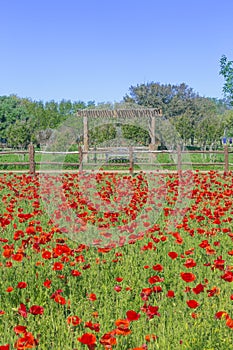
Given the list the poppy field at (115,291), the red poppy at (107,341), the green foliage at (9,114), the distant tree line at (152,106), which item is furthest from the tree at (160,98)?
the red poppy at (107,341)

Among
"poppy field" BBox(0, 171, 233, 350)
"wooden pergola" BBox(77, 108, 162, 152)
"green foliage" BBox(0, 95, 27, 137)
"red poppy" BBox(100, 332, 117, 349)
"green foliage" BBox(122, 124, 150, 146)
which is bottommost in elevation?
"poppy field" BBox(0, 171, 233, 350)

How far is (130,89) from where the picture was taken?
62219mm

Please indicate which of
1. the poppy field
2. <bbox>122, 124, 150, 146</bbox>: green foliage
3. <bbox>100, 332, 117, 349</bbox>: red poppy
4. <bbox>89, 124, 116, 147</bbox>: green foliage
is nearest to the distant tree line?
<bbox>122, 124, 150, 146</bbox>: green foliage

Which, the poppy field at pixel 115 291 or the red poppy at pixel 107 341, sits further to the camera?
the poppy field at pixel 115 291

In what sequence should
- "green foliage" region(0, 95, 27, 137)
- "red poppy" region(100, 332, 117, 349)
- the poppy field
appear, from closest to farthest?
1. "red poppy" region(100, 332, 117, 349)
2. the poppy field
3. "green foliage" region(0, 95, 27, 137)

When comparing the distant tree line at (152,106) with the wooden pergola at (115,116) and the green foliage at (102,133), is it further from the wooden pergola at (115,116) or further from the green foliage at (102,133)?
the wooden pergola at (115,116)

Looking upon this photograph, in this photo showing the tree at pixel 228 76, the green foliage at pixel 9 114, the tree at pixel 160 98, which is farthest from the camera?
the green foliage at pixel 9 114

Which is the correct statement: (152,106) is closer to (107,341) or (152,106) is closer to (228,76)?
(228,76)

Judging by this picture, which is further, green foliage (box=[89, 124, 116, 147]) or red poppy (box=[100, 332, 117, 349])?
green foliage (box=[89, 124, 116, 147])

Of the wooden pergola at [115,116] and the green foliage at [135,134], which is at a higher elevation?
the wooden pergola at [115,116]

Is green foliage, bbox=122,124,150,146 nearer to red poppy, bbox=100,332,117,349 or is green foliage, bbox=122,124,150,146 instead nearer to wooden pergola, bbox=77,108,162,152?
wooden pergola, bbox=77,108,162,152

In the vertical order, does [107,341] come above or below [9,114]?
below

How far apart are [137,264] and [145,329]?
1.71 meters

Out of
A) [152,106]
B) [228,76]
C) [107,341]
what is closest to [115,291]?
[107,341]
